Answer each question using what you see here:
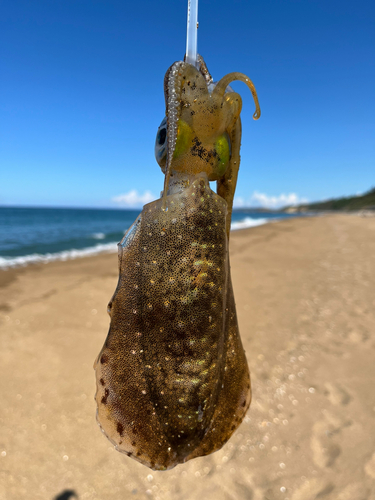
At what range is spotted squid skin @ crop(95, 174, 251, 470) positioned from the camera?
1.24 m

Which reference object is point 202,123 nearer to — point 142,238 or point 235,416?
point 142,238

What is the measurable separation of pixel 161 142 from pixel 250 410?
312 centimetres

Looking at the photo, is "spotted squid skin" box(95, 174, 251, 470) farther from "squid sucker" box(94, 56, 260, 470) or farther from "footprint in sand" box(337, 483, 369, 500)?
"footprint in sand" box(337, 483, 369, 500)

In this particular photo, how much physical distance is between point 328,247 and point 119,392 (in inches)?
485

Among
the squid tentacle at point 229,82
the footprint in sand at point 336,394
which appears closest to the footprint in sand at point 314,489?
the footprint in sand at point 336,394

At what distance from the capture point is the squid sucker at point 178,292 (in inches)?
48.3

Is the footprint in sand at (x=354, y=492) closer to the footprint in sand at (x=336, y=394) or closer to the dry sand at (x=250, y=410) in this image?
the dry sand at (x=250, y=410)

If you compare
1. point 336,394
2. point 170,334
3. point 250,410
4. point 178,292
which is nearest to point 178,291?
point 178,292

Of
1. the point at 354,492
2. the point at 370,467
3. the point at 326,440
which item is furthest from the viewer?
the point at 326,440

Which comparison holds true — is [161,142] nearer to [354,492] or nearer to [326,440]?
[354,492]

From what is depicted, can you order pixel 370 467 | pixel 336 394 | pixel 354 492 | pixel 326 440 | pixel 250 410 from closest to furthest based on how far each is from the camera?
pixel 354 492, pixel 370 467, pixel 326 440, pixel 250 410, pixel 336 394

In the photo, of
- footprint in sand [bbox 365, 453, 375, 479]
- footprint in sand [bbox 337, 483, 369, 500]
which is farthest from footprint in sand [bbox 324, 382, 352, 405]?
footprint in sand [bbox 337, 483, 369, 500]

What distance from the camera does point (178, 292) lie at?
1.23 m

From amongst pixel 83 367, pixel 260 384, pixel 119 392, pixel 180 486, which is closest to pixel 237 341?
pixel 119 392
